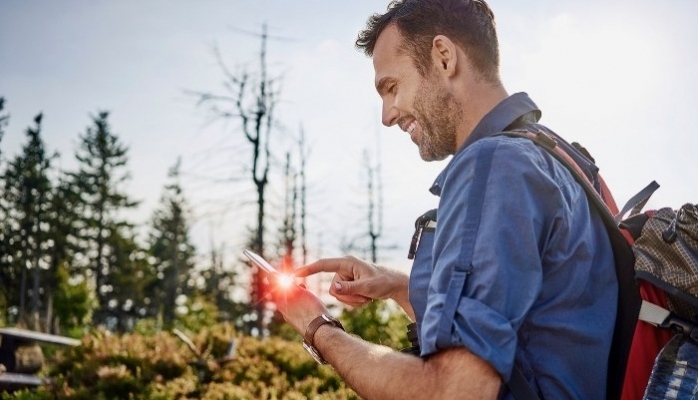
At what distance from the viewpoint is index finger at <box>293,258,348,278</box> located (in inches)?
96.7

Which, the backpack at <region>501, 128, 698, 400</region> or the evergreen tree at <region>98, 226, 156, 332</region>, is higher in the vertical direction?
→ the backpack at <region>501, 128, 698, 400</region>

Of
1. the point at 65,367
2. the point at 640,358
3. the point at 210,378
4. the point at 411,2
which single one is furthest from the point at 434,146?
the point at 65,367

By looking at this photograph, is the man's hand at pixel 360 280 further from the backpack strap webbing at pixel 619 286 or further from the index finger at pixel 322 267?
the backpack strap webbing at pixel 619 286

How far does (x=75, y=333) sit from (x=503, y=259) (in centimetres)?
1738

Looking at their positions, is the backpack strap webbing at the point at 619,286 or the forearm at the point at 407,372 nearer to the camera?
the forearm at the point at 407,372

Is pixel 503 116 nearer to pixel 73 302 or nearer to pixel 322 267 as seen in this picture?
pixel 322 267

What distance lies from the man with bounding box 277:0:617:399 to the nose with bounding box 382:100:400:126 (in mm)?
223

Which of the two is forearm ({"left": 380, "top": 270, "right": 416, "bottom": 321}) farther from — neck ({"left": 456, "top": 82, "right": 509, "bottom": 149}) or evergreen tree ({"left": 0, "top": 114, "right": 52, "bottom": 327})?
evergreen tree ({"left": 0, "top": 114, "right": 52, "bottom": 327})

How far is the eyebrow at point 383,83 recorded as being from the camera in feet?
6.50

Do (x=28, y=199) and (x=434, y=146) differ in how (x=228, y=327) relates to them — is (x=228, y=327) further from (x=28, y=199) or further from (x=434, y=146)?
(x=28, y=199)

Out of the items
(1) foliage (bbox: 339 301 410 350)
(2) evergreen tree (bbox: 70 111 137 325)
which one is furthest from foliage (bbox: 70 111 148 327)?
(1) foliage (bbox: 339 301 410 350)

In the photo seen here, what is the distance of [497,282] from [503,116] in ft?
2.05

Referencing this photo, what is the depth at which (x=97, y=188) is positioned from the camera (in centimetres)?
4831

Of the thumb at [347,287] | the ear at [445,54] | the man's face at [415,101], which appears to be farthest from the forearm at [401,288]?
the ear at [445,54]
